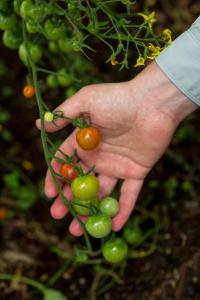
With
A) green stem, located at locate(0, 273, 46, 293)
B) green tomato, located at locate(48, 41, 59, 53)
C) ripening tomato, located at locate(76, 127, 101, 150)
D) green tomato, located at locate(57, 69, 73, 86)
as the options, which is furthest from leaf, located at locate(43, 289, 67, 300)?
green tomato, located at locate(48, 41, 59, 53)

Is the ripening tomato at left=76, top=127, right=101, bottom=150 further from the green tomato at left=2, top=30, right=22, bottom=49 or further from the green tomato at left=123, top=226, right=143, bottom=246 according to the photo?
the green tomato at left=123, top=226, right=143, bottom=246

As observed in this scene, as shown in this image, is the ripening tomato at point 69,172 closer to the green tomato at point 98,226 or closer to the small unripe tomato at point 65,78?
the green tomato at point 98,226

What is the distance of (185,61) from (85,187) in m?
0.55

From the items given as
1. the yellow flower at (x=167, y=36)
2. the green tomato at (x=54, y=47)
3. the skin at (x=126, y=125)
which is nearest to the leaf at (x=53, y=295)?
the skin at (x=126, y=125)

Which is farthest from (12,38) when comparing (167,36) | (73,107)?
(167,36)

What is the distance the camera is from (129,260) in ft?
7.66

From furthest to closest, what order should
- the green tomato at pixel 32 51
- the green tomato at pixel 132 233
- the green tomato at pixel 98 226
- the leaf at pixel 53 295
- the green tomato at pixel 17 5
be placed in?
the green tomato at pixel 132 233
the leaf at pixel 53 295
the green tomato at pixel 32 51
the green tomato at pixel 17 5
the green tomato at pixel 98 226

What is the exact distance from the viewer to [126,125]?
1.83m

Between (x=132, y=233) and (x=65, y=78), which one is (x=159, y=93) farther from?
(x=132, y=233)

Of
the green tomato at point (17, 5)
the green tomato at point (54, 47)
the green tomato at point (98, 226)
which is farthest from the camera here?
the green tomato at point (54, 47)

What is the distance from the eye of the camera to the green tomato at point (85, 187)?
62.9 inches

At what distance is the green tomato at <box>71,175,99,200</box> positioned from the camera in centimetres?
160

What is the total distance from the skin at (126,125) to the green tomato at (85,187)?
10.7 inches

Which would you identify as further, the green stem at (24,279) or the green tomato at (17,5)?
the green stem at (24,279)
